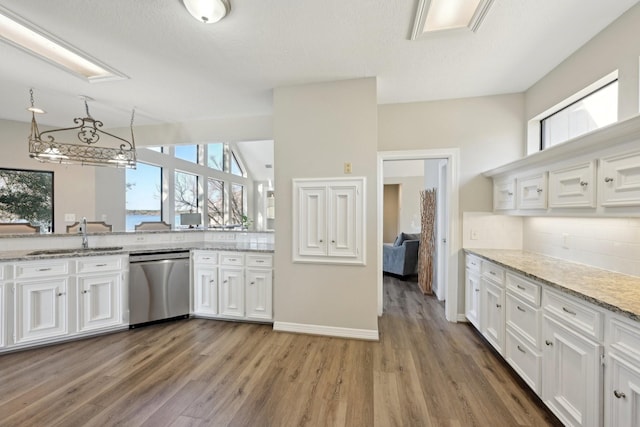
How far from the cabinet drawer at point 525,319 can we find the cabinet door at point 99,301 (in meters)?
3.95

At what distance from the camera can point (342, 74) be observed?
8.78 ft

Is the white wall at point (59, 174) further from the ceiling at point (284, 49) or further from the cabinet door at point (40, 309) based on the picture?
the cabinet door at point (40, 309)

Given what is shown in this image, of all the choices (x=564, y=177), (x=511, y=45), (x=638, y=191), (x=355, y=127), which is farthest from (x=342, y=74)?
(x=638, y=191)

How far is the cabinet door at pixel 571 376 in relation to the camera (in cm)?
133

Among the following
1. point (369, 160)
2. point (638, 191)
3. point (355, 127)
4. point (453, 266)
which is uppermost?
point (355, 127)

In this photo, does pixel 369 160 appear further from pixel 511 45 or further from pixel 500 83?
pixel 500 83

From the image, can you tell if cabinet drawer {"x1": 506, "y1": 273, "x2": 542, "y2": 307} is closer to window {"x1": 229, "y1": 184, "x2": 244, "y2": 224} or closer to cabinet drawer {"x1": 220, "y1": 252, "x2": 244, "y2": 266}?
cabinet drawer {"x1": 220, "y1": 252, "x2": 244, "y2": 266}

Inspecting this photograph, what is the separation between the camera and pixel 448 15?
192 centimetres

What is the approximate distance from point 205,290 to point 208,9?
2.93 metres

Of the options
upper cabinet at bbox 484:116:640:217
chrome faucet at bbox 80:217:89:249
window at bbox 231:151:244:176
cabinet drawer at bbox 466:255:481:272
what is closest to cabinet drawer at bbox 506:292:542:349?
cabinet drawer at bbox 466:255:481:272

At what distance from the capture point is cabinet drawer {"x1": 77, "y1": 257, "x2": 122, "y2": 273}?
9.16 ft

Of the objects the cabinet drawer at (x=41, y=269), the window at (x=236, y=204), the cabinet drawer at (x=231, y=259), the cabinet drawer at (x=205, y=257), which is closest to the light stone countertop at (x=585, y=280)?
the cabinet drawer at (x=231, y=259)

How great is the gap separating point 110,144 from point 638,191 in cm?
619

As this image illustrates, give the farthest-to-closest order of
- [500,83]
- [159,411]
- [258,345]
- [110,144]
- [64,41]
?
[110,144] → [500,83] → [258,345] → [64,41] → [159,411]
